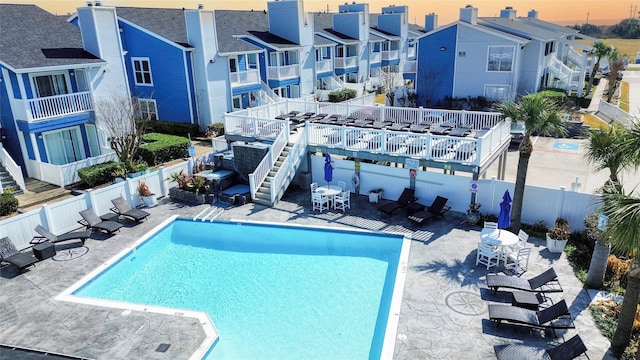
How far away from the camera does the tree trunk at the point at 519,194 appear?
14.9 meters

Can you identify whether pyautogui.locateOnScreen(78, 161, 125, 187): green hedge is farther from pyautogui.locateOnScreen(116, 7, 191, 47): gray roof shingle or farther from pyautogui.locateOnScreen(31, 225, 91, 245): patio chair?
pyautogui.locateOnScreen(116, 7, 191, 47): gray roof shingle

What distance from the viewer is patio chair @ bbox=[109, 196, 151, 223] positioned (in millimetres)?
17812

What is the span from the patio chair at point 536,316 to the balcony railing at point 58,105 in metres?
21.9

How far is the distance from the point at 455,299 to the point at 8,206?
17829mm

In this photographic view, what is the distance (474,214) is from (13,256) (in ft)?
54.4

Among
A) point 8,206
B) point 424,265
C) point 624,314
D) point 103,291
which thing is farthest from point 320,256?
point 8,206

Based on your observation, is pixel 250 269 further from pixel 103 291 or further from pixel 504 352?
pixel 504 352

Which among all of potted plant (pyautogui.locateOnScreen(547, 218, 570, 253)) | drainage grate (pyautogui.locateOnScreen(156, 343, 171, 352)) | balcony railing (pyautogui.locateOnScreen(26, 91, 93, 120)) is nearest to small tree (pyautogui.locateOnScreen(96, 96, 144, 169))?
balcony railing (pyautogui.locateOnScreen(26, 91, 93, 120))

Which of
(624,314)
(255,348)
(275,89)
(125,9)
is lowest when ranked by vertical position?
(255,348)

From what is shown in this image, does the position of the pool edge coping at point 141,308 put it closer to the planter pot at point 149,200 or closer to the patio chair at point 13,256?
the patio chair at point 13,256

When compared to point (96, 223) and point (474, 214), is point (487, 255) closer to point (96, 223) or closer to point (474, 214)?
point (474, 214)

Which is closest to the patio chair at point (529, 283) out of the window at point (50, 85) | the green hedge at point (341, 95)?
the window at point (50, 85)

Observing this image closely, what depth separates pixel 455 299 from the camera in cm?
1204

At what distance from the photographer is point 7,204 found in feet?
57.6
